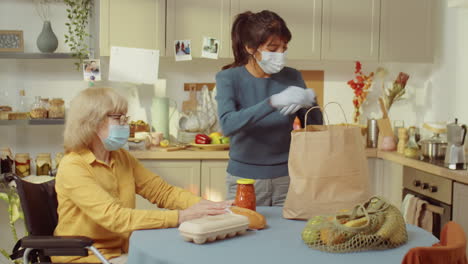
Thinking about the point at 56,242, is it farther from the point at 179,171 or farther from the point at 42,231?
the point at 179,171

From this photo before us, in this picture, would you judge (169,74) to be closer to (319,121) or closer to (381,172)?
(381,172)

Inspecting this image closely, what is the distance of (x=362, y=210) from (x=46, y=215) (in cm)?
116

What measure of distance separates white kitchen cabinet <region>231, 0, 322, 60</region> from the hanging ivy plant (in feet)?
3.27

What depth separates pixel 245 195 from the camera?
6.63 feet

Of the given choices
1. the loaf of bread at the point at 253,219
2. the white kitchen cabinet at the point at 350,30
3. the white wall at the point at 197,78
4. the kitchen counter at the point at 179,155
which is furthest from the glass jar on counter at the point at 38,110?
the loaf of bread at the point at 253,219

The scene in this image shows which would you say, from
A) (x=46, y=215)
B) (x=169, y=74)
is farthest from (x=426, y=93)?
(x=46, y=215)

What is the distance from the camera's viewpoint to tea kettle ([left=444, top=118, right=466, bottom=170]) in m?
3.15

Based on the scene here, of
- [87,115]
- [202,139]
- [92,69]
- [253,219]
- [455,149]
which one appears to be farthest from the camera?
[92,69]

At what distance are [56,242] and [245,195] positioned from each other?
0.62m

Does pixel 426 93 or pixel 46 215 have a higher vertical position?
pixel 426 93

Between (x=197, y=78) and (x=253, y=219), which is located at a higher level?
(x=197, y=78)

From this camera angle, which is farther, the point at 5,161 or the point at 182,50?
the point at 182,50

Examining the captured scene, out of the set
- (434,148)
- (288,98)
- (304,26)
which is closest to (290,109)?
(288,98)

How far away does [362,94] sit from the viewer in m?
4.21
